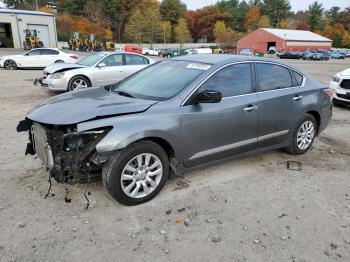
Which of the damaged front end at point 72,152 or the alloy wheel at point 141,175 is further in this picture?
the alloy wheel at point 141,175

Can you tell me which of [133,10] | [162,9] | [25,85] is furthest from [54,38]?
[162,9]

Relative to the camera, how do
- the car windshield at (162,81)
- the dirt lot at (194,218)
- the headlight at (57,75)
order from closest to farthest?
1. the dirt lot at (194,218)
2. the car windshield at (162,81)
3. the headlight at (57,75)

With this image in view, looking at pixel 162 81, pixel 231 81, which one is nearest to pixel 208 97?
pixel 231 81

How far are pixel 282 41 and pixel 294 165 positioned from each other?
71569 mm

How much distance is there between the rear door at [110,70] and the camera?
406 inches

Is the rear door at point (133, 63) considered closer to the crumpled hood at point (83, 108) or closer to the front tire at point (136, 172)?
the crumpled hood at point (83, 108)

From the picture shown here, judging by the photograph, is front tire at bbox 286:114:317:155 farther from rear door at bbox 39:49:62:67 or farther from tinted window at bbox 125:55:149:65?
rear door at bbox 39:49:62:67

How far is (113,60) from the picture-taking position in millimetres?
10703

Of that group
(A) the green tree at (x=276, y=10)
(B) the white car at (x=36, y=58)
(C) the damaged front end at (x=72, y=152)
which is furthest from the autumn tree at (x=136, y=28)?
(C) the damaged front end at (x=72, y=152)

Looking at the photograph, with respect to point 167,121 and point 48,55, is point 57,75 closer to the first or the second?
point 167,121

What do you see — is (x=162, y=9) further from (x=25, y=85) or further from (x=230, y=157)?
(x=230, y=157)

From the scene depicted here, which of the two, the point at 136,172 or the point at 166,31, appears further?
the point at 166,31

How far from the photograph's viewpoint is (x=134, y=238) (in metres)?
3.26

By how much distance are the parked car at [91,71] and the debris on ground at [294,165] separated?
6811 millimetres
